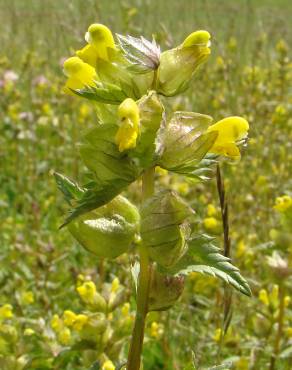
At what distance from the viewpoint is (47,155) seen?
4.02 m

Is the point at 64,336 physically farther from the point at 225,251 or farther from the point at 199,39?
the point at 199,39

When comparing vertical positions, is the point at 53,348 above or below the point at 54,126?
below

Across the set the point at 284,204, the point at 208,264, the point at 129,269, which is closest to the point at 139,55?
the point at 208,264

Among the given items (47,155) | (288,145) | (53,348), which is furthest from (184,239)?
(47,155)

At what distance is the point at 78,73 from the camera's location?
1028 millimetres

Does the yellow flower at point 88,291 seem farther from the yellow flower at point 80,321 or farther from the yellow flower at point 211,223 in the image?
the yellow flower at point 211,223

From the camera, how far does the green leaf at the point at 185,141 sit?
962 mm

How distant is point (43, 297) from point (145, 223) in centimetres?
134

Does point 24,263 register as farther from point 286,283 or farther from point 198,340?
point 286,283

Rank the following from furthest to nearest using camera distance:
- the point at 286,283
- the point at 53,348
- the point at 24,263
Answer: the point at 24,263, the point at 286,283, the point at 53,348

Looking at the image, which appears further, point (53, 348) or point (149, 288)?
point (53, 348)

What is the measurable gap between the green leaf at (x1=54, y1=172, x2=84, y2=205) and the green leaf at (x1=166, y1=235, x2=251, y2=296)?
0.19 metres

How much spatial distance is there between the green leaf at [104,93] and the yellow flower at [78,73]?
47 mm

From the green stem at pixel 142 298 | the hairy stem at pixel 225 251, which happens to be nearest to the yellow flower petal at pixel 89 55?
the green stem at pixel 142 298
